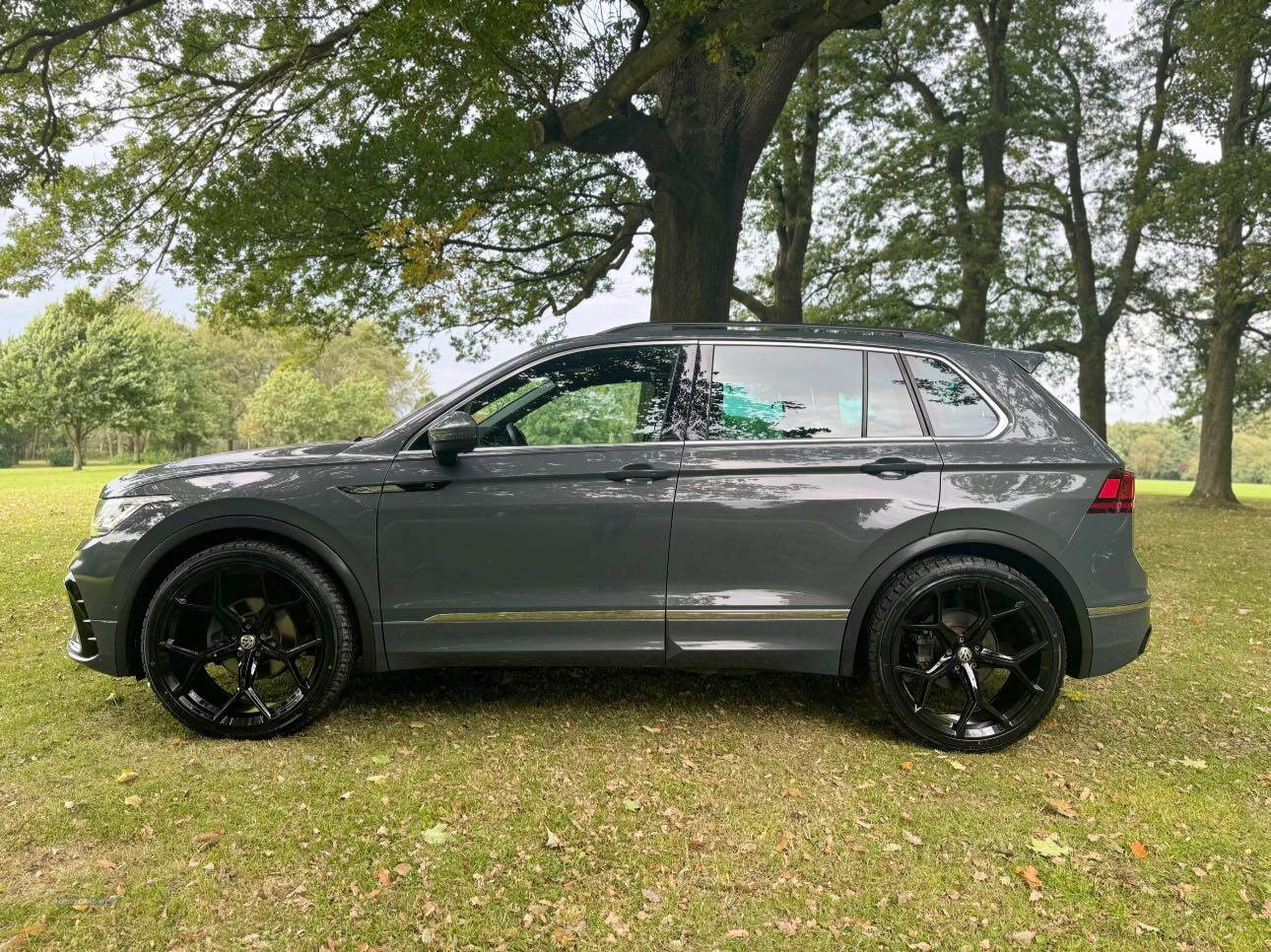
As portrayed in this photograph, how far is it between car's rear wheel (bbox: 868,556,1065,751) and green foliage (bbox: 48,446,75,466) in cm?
6271

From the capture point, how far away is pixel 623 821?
112 inches

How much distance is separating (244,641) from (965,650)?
10.4 feet

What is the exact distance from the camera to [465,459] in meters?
3.45

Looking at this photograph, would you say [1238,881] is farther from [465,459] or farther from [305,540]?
[305,540]

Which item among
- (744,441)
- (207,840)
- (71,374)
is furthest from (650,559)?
(71,374)

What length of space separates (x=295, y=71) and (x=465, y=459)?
8.85m

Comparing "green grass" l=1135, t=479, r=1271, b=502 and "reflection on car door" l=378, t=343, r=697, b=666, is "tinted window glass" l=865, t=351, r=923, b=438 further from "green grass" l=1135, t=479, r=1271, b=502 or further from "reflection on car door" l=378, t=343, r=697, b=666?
"green grass" l=1135, t=479, r=1271, b=502

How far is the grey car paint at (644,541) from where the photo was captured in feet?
11.2

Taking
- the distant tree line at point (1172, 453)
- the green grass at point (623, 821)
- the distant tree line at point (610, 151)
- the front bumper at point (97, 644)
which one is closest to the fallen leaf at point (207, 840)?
the green grass at point (623, 821)

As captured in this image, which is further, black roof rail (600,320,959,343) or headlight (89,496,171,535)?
black roof rail (600,320,959,343)

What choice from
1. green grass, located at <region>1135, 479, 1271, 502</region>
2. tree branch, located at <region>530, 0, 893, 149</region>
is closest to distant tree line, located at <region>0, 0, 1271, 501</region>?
tree branch, located at <region>530, 0, 893, 149</region>

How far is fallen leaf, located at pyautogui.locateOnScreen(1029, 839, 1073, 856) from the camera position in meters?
2.71

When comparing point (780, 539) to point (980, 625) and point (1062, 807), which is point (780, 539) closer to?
point (980, 625)

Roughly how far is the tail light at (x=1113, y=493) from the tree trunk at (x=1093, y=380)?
707 inches
